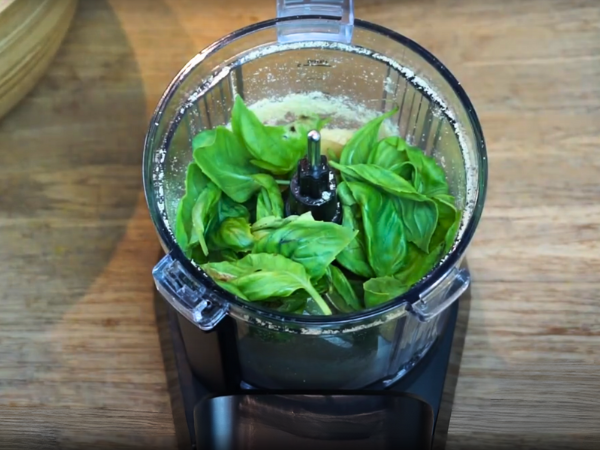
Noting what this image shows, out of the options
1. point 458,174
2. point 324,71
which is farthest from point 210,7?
point 458,174

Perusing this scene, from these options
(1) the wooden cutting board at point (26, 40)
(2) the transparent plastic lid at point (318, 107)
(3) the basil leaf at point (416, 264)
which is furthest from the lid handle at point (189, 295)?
(1) the wooden cutting board at point (26, 40)

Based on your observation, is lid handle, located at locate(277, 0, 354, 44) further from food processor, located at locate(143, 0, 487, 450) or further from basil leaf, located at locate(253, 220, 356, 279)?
basil leaf, located at locate(253, 220, 356, 279)

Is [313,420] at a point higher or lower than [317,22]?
lower

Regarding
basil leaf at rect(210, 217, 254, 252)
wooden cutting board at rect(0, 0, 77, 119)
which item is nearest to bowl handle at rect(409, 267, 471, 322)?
basil leaf at rect(210, 217, 254, 252)

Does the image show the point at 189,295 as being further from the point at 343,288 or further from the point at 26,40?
the point at 26,40

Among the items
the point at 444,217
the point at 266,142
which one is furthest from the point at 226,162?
the point at 444,217

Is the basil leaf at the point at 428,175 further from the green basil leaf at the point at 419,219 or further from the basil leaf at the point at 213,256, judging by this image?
the basil leaf at the point at 213,256

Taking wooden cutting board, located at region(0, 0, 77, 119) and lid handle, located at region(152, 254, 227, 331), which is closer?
lid handle, located at region(152, 254, 227, 331)
